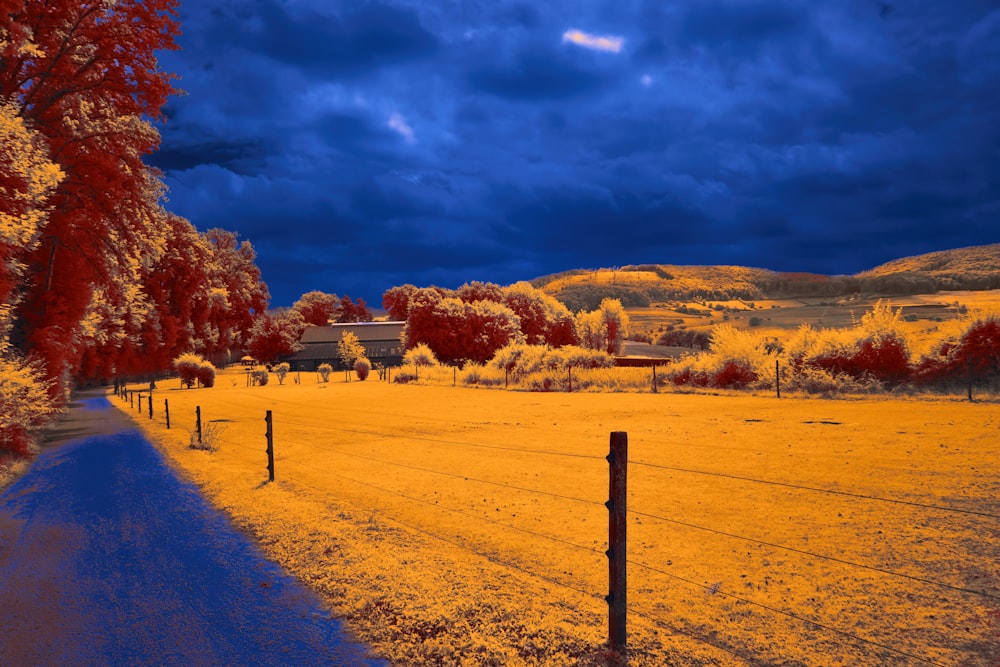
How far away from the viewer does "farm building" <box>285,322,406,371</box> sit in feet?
287

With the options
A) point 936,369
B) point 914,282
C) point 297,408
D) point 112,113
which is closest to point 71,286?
point 112,113

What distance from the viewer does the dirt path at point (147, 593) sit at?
4820mm

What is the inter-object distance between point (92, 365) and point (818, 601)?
154 ft

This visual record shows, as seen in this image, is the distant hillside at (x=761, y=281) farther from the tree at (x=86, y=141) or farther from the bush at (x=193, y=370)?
the tree at (x=86, y=141)

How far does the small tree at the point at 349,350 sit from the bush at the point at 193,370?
24.8m

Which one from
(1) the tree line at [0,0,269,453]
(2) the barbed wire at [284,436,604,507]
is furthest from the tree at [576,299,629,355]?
(2) the barbed wire at [284,436,604,507]

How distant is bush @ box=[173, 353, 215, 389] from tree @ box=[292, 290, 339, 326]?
56252 mm

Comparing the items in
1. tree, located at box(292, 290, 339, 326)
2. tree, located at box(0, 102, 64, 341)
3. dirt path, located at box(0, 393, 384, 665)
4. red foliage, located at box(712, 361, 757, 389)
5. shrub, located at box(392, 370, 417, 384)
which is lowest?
dirt path, located at box(0, 393, 384, 665)

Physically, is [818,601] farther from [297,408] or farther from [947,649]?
[297,408]

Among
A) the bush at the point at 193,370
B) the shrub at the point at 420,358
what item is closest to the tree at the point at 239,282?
the bush at the point at 193,370

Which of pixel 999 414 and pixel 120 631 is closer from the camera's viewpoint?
pixel 120 631

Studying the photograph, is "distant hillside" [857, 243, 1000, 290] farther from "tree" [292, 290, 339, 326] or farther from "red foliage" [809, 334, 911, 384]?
"tree" [292, 290, 339, 326]

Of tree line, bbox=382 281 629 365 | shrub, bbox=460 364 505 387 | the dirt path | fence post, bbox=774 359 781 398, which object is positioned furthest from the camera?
tree line, bbox=382 281 629 365

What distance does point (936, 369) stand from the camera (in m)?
24.0
